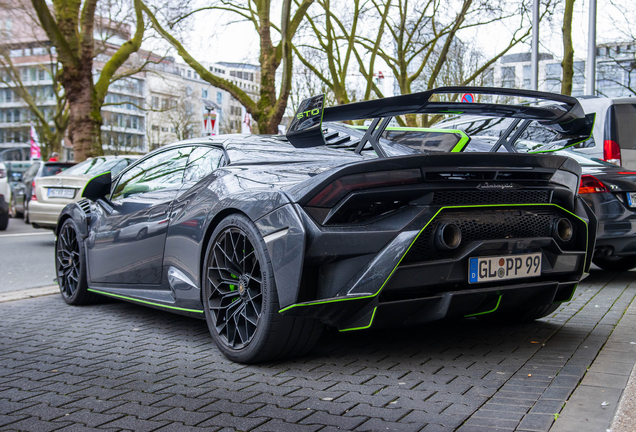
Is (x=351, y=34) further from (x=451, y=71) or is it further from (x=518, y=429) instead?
(x=518, y=429)

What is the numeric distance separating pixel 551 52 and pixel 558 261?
20.5 m

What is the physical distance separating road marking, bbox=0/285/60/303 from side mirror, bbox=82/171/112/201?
4.82 feet

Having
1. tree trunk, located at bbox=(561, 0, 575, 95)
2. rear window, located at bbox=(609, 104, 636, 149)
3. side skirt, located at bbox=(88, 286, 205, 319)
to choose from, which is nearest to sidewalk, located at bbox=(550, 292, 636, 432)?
side skirt, located at bbox=(88, 286, 205, 319)

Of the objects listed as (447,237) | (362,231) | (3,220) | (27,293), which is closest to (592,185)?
(447,237)

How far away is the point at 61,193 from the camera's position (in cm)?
1122

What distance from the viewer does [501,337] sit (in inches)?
160

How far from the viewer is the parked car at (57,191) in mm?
11070

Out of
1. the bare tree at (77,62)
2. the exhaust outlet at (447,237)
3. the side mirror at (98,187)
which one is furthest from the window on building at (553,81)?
the exhaust outlet at (447,237)

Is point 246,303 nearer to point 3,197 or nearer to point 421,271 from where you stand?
point 421,271

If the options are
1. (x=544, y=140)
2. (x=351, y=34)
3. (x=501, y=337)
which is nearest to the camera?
(x=501, y=337)

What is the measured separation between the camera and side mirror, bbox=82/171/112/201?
5.25 m

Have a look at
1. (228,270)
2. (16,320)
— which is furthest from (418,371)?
(16,320)

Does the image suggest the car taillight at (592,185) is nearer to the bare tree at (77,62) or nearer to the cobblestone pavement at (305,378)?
the cobblestone pavement at (305,378)

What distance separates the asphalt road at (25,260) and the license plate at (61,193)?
35.6 inches
